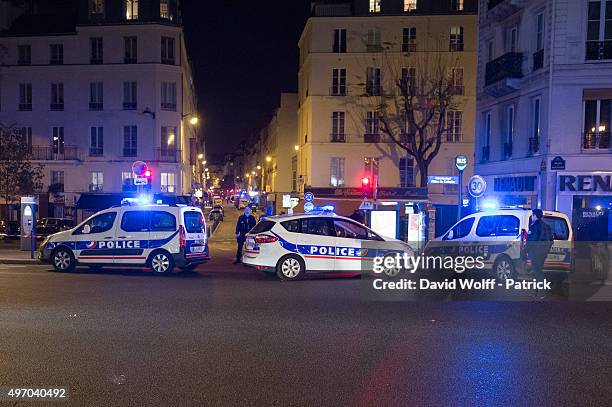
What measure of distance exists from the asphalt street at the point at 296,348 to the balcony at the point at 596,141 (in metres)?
11.5

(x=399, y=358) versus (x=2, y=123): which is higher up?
(x=2, y=123)

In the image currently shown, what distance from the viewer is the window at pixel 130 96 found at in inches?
1481

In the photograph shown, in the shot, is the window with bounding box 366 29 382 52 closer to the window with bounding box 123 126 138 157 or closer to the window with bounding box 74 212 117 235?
the window with bounding box 123 126 138 157

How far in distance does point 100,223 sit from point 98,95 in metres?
27.9

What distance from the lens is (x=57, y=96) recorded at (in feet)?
125

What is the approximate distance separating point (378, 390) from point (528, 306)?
539 centimetres

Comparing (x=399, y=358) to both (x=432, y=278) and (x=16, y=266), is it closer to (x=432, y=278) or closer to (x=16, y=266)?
(x=432, y=278)

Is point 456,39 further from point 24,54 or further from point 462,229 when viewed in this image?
point 24,54

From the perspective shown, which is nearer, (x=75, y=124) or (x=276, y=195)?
(x=75, y=124)

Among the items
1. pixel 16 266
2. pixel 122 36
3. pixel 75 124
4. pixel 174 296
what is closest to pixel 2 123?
pixel 75 124

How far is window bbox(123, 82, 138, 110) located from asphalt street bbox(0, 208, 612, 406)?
2911 centimetres

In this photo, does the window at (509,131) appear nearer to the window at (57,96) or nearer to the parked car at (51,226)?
the parked car at (51,226)

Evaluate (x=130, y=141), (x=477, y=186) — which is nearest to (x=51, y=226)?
(x=130, y=141)

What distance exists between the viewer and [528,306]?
9484 mm
